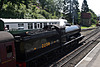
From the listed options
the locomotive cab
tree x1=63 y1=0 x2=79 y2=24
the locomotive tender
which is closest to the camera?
the locomotive cab

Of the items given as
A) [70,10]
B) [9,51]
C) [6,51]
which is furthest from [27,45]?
[70,10]

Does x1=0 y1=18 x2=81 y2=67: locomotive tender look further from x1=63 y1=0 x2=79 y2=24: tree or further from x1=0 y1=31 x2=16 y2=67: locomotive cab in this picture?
x1=63 y1=0 x2=79 y2=24: tree

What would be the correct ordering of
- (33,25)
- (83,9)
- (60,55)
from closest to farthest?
(60,55) → (33,25) → (83,9)

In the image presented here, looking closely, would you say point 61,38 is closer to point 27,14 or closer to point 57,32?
point 57,32

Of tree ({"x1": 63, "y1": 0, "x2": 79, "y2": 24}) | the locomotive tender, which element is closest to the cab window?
the locomotive tender

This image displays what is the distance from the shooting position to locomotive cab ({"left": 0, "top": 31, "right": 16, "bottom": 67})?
21.4 feet

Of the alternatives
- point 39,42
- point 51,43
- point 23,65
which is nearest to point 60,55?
point 51,43

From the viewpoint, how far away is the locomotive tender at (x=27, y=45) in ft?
22.4

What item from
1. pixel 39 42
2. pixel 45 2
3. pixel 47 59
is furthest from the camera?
pixel 45 2

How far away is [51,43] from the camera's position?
1145cm

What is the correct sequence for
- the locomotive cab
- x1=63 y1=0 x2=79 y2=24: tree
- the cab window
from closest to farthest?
1. the locomotive cab
2. the cab window
3. x1=63 y1=0 x2=79 y2=24: tree

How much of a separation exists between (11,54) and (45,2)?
5543 centimetres

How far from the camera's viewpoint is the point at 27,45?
835 cm

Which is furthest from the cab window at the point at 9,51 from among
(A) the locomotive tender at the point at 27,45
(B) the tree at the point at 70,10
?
(B) the tree at the point at 70,10
